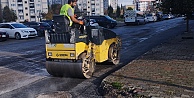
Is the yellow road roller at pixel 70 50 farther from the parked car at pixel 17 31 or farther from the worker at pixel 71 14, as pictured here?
the parked car at pixel 17 31

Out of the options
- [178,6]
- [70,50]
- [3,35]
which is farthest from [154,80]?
[3,35]

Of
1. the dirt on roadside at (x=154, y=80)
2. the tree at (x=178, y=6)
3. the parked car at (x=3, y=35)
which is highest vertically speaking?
the tree at (x=178, y=6)

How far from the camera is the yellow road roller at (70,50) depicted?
707cm

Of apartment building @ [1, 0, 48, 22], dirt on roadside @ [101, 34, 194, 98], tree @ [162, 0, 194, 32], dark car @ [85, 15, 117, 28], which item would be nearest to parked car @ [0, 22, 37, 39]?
dark car @ [85, 15, 117, 28]

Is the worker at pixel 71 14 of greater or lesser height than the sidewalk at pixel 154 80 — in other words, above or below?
above

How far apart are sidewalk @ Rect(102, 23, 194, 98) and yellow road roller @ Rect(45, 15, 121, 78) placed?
2.96ft

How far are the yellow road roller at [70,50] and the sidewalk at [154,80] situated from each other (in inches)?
35.6

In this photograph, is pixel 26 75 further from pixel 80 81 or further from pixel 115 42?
pixel 115 42

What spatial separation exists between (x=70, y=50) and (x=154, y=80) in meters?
2.42

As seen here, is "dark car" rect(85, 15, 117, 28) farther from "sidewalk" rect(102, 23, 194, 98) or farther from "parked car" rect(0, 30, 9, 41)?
"sidewalk" rect(102, 23, 194, 98)

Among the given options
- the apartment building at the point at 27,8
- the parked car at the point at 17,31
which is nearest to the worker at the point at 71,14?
the parked car at the point at 17,31

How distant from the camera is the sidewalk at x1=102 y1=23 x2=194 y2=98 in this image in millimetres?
5477

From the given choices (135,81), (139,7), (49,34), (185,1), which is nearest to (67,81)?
(49,34)

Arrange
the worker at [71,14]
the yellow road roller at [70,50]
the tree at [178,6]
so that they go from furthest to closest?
the tree at [178,6]
the yellow road roller at [70,50]
the worker at [71,14]
